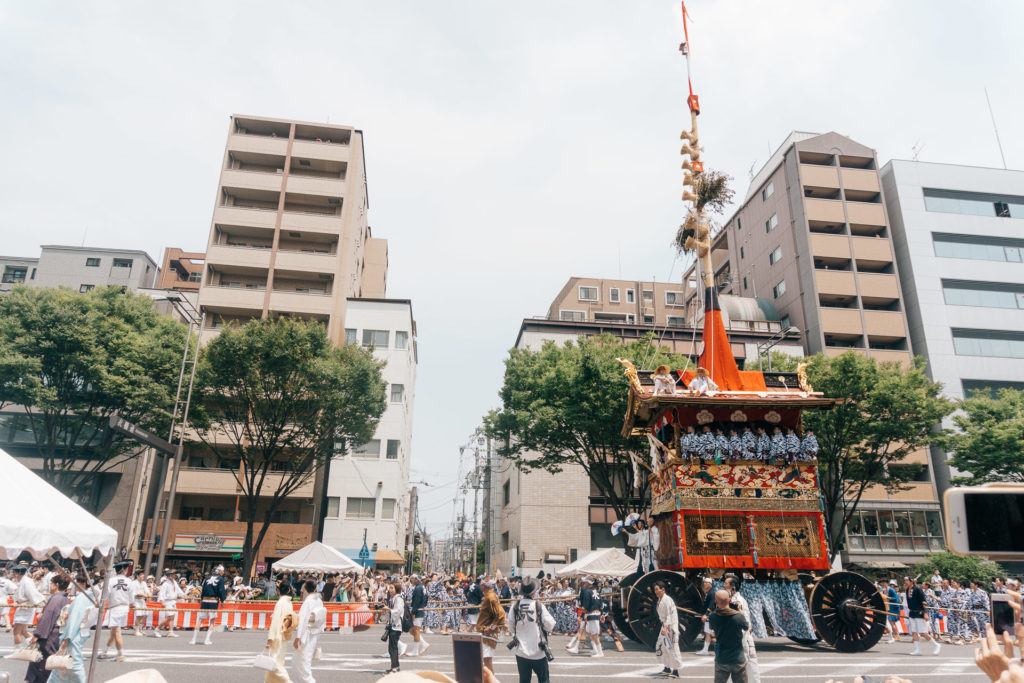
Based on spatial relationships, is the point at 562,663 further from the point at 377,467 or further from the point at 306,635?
the point at 377,467

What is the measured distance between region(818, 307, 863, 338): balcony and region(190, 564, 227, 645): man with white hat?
39777mm

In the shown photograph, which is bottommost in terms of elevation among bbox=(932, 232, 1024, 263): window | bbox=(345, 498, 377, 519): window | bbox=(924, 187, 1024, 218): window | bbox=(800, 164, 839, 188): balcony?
bbox=(345, 498, 377, 519): window

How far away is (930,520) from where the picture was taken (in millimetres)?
40844

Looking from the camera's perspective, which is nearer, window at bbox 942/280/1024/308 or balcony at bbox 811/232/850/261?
window at bbox 942/280/1024/308

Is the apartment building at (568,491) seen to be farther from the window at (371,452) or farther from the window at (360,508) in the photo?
the window at (371,452)

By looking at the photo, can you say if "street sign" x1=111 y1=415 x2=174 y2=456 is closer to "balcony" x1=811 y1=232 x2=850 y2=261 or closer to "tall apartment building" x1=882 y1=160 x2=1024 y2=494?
"balcony" x1=811 y1=232 x2=850 y2=261

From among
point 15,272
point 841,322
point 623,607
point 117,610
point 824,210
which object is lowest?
point 117,610

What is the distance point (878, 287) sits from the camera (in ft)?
153

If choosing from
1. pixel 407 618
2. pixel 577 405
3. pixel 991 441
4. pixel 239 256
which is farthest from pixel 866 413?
pixel 239 256

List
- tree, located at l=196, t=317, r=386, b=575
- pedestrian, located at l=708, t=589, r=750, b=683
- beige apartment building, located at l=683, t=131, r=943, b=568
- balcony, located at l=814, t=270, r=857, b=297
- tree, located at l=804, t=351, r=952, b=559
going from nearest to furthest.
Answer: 1. pedestrian, located at l=708, t=589, r=750, b=683
2. tree, located at l=804, t=351, r=952, b=559
3. tree, located at l=196, t=317, r=386, b=575
4. beige apartment building, located at l=683, t=131, r=943, b=568
5. balcony, located at l=814, t=270, r=857, b=297

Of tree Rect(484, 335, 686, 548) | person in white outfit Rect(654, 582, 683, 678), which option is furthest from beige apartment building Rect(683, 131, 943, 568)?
person in white outfit Rect(654, 582, 683, 678)

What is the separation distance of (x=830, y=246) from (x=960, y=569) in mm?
24791

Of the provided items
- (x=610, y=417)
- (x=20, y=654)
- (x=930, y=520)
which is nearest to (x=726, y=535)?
(x=610, y=417)

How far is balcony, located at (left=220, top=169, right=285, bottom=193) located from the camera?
4875 cm
